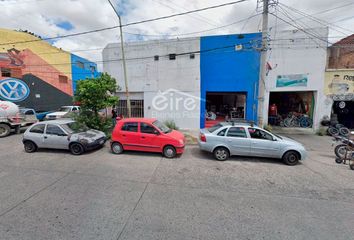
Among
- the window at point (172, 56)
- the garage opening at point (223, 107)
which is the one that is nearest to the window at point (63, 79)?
the window at point (172, 56)

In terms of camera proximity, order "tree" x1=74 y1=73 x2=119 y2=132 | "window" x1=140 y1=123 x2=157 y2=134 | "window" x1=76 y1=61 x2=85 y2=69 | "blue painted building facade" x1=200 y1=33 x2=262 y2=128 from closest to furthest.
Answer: "window" x1=140 y1=123 x2=157 y2=134 < "tree" x1=74 y1=73 x2=119 y2=132 < "blue painted building facade" x1=200 y1=33 x2=262 y2=128 < "window" x1=76 y1=61 x2=85 y2=69

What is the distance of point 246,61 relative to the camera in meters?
11.7

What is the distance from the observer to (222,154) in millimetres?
6461

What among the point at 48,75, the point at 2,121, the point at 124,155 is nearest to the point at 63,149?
the point at 124,155

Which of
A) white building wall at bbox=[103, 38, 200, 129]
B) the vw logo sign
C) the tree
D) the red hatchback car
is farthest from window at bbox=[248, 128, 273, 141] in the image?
the vw logo sign

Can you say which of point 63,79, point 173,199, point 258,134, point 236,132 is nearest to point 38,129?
point 173,199

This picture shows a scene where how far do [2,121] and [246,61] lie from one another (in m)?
17.1

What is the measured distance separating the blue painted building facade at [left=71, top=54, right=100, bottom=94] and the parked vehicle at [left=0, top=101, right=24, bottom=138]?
10.7 m

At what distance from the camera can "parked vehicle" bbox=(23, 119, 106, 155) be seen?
22.7 feet

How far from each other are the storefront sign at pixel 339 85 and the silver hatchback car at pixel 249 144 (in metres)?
8.19

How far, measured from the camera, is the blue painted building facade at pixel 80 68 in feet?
72.5

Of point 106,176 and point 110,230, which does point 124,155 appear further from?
point 110,230

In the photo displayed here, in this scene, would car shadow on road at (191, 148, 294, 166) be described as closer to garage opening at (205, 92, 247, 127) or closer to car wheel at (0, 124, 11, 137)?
garage opening at (205, 92, 247, 127)

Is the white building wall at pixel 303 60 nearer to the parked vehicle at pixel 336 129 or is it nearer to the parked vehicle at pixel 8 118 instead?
the parked vehicle at pixel 336 129
